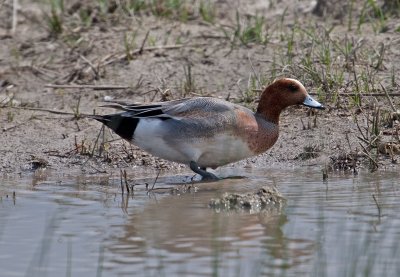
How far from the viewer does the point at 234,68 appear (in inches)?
338

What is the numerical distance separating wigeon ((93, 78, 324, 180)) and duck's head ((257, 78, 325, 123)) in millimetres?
173

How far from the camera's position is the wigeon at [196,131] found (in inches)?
266

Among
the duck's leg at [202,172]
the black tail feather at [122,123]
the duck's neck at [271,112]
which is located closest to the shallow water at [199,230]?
the duck's leg at [202,172]

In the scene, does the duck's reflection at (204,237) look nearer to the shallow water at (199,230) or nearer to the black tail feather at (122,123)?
the shallow water at (199,230)

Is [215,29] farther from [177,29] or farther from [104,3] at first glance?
[104,3]

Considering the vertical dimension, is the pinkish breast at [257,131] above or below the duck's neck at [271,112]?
below

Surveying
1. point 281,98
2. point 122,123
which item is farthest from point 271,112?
point 122,123

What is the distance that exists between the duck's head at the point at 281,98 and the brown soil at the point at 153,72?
1.10 ft

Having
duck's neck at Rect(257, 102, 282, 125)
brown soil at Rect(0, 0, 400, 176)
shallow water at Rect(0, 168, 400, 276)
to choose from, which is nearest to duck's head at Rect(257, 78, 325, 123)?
duck's neck at Rect(257, 102, 282, 125)

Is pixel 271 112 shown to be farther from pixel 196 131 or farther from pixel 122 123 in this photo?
pixel 122 123

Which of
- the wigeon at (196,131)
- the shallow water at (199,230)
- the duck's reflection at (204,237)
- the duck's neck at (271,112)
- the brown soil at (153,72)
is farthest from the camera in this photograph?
the brown soil at (153,72)

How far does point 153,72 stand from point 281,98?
1.81m

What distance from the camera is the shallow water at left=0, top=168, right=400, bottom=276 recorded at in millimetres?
4453

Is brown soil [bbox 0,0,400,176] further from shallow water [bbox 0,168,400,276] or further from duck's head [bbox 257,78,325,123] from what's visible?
shallow water [bbox 0,168,400,276]
